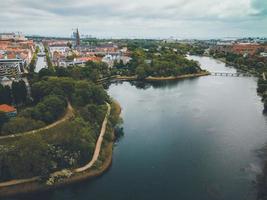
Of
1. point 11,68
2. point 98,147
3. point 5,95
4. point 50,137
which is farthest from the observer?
point 11,68

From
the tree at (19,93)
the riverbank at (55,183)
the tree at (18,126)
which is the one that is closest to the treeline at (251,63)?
the tree at (19,93)

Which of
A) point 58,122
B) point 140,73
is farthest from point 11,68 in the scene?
point 58,122

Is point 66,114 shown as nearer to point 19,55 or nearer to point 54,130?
point 54,130

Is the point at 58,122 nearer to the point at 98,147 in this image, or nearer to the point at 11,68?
the point at 98,147

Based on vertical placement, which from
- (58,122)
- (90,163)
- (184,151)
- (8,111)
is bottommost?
(184,151)

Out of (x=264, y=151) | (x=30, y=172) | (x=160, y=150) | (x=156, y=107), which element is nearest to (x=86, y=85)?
(x=156, y=107)

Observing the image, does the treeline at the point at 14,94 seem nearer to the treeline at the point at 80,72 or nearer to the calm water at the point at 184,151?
the treeline at the point at 80,72
